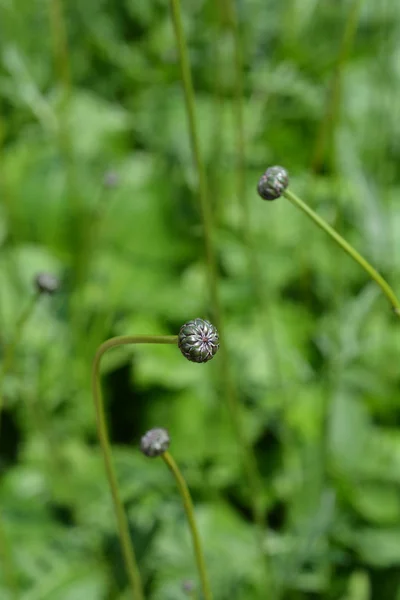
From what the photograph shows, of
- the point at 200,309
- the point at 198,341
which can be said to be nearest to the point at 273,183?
the point at 198,341

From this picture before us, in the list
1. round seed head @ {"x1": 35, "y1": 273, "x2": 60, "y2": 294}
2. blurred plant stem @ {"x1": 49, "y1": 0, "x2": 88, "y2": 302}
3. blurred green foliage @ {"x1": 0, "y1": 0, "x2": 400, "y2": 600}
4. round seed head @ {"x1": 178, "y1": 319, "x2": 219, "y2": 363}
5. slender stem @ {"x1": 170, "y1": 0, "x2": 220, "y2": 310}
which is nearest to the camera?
round seed head @ {"x1": 178, "y1": 319, "x2": 219, "y2": 363}

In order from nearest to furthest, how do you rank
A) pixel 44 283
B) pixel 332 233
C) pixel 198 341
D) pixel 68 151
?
pixel 198 341 < pixel 332 233 < pixel 44 283 < pixel 68 151

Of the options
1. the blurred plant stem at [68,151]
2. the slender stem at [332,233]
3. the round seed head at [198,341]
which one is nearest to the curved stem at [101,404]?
the round seed head at [198,341]

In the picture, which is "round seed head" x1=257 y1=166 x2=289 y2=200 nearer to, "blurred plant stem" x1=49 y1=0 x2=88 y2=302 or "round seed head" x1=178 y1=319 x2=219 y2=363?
"round seed head" x1=178 y1=319 x2=219 y2=363

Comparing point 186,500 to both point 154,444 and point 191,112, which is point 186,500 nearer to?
point 154,444

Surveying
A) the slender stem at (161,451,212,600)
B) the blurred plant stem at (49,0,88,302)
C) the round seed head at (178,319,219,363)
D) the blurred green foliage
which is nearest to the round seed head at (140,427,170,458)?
the slender stem at (161,451,212,600)

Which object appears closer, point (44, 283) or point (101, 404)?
point (101, 404)

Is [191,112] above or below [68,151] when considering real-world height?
below
